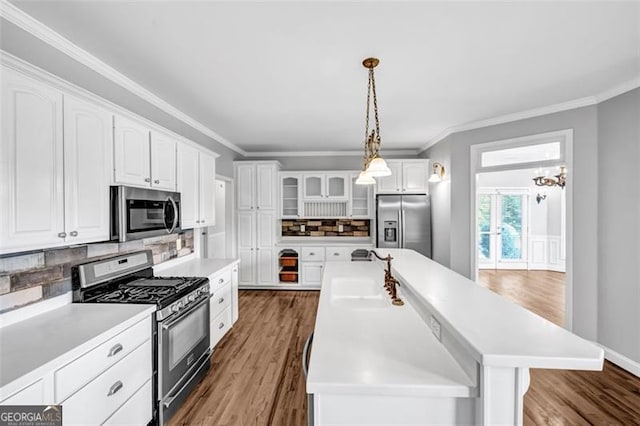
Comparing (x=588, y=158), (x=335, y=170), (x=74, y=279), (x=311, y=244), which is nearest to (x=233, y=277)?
(x=74, y=279)

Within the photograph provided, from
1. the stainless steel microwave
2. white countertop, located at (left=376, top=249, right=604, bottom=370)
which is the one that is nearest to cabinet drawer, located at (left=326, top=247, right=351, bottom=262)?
the stainless steel microwave

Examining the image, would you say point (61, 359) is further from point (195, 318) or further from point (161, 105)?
point (161, 105)

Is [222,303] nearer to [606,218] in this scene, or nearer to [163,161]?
[163,161]

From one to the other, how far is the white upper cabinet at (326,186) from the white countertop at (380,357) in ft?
11.7

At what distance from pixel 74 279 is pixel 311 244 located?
3.54 metres

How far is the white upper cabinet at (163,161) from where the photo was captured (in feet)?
7.80

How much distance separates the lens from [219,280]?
117 inches

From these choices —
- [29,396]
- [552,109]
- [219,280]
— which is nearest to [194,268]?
[219,280]

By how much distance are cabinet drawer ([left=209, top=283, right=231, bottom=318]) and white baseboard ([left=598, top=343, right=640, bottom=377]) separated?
12.8ft

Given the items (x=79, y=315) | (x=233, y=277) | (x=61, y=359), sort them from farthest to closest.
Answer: (x=233, y=277) < (x=79, y=315) < (x=61, y=359)

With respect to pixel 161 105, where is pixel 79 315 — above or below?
below

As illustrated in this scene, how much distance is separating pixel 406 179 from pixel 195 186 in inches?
139

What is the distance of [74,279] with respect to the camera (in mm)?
1894

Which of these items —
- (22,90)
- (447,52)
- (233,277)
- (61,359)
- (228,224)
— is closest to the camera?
(61,359)
